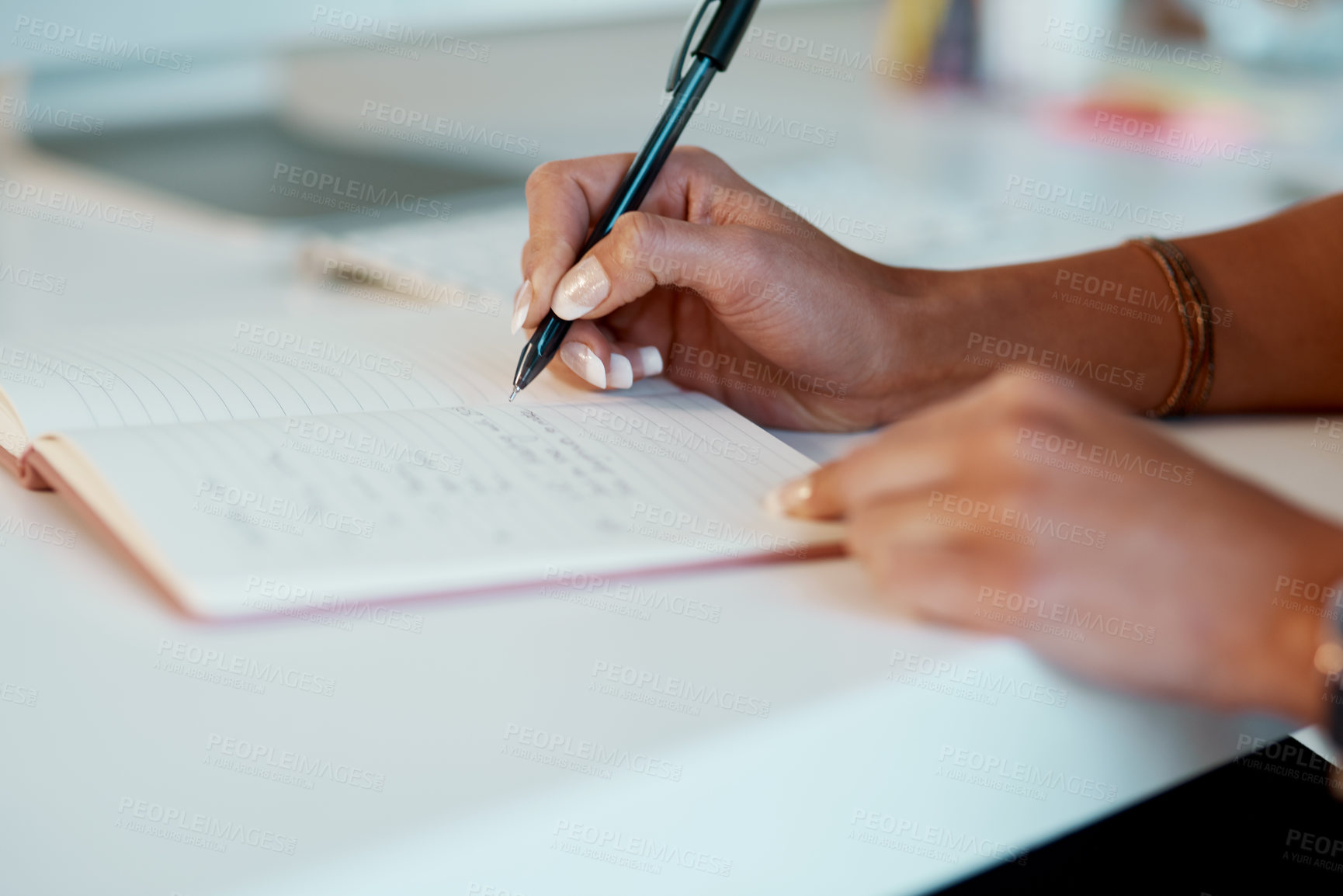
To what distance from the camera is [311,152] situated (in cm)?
135

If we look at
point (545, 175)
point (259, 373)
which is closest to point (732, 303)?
point (545, 175)

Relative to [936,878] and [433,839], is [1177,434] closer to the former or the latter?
[936,878]

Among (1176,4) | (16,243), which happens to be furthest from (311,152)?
(1176,4)

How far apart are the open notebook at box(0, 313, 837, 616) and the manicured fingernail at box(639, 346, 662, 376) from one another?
0.01m

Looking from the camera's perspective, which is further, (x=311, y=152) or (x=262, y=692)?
(x=311, y=152)

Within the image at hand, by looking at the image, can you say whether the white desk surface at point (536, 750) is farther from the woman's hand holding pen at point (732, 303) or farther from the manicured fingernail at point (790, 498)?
the woman's hand holding pen at point (732, 303)

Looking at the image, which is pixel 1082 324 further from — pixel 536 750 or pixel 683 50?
pixel 536 750

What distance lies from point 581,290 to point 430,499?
8.0 inches

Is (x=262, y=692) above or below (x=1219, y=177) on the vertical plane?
below

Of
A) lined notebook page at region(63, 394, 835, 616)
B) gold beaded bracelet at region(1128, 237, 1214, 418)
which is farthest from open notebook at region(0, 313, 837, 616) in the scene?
gold beaded bracelet at region(1128, 237, 1214, 418)

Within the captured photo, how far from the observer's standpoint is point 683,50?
2.47 feet

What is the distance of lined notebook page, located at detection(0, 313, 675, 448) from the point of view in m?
0.62

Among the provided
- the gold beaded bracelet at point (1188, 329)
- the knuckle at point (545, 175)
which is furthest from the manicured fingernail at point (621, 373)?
the gold beaded bracelet at point (1188, 329)

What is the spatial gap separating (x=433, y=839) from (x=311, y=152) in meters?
1.13
